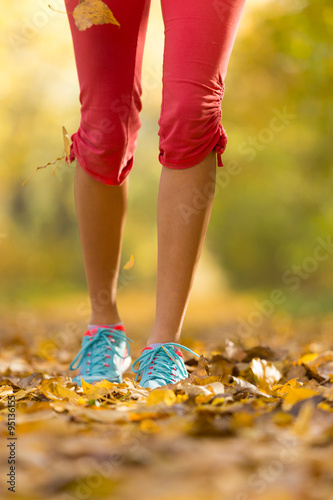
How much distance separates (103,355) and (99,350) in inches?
1.0

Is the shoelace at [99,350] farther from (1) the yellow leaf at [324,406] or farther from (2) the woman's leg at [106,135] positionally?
(1) the yellow leaf at [324,406]

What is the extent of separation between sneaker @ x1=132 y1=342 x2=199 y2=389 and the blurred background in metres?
8.59

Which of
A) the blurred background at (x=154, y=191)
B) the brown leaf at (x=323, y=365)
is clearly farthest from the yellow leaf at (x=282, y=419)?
the blurred background at (x=154, y=191)

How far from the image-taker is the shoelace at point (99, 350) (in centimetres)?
186

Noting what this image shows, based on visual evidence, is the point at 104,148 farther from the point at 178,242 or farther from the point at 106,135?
the point at 178,242

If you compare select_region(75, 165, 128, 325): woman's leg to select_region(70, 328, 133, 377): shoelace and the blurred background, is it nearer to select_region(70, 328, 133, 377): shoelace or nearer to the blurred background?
select_region(70, 328, 133, 377): shoelace

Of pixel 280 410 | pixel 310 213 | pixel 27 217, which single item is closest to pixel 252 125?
pixel 310 213

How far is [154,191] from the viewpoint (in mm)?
17734

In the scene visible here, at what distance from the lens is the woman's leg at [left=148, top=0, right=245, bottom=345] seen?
1616 millimetres

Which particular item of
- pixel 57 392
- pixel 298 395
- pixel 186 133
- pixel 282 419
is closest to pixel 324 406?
pixel 298 395

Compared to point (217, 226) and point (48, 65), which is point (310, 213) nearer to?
point (217, 226)

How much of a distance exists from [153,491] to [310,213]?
47.9 ft

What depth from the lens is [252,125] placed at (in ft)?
42.8

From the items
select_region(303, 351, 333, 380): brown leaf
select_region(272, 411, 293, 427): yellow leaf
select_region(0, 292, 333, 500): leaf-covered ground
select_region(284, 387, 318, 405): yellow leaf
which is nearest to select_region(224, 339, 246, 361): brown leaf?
select_region(303, 351, 333, 380): brown leaf
